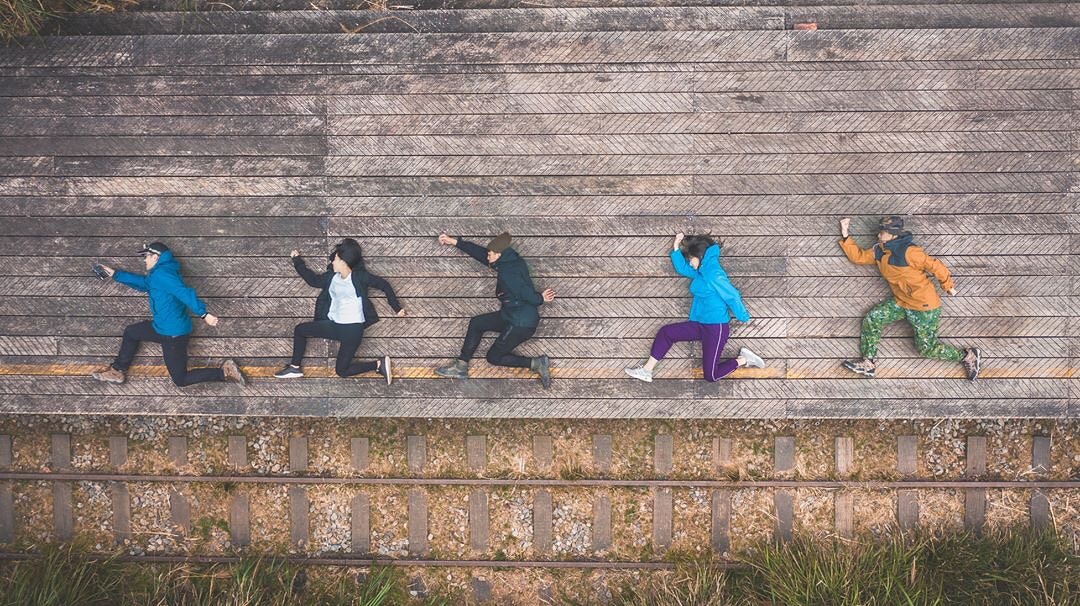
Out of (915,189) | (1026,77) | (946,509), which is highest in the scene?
(1026,77)

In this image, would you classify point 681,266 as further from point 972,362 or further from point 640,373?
point 972,362

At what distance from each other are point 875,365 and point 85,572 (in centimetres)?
957

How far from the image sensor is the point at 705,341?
22.9ft

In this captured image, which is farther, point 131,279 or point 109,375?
point 109,375

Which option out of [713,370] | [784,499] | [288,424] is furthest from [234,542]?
[784,499]

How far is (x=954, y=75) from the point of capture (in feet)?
22.9

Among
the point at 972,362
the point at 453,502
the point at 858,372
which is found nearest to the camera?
the point at 972,362

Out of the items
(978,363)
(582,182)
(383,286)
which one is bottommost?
(978,363)

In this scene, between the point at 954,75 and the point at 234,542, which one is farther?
the point at 234,542

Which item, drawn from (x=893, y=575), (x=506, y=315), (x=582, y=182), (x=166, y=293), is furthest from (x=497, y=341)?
(x=893, y=575)

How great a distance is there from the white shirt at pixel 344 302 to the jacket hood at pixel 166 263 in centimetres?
178

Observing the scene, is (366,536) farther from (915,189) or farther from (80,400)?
(915,189)

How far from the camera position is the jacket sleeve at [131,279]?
690cm

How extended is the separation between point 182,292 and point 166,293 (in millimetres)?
178
